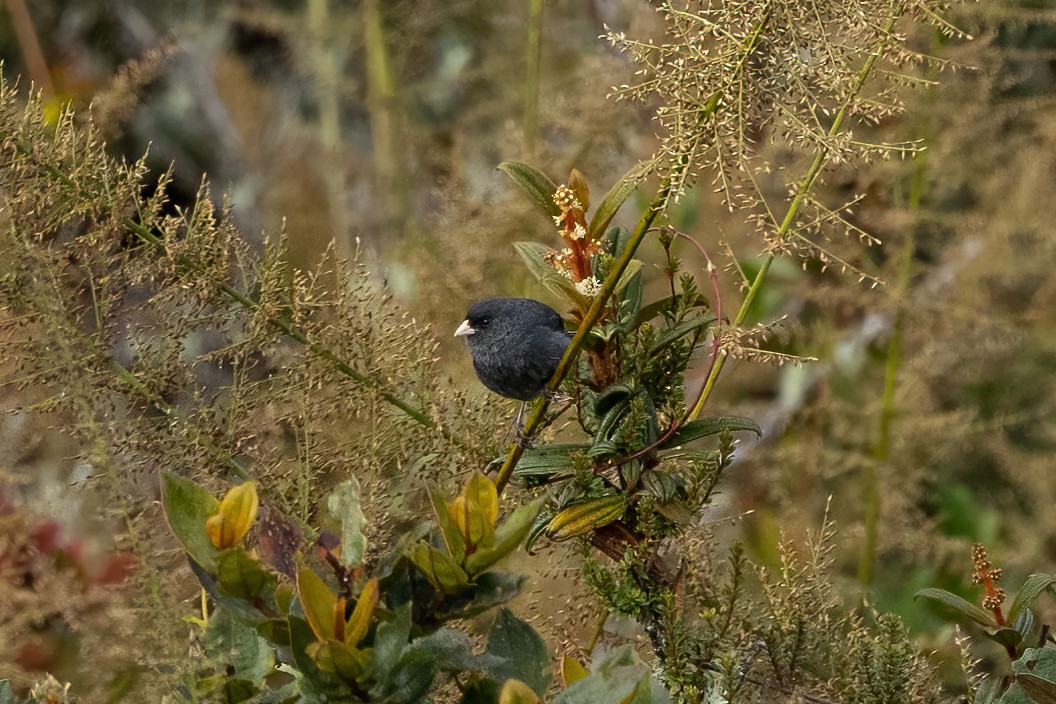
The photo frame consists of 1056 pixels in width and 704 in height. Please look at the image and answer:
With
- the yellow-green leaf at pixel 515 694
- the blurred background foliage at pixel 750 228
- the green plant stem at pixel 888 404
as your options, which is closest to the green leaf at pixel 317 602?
the yellow-green leaf at pixel 515 694

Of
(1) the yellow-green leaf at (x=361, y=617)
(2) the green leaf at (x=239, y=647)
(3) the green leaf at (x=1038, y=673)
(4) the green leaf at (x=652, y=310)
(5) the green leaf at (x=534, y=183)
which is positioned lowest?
(2) the green leaf at (x=239, y=647)

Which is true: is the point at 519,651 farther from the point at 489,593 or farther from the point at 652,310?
the point at 652,310

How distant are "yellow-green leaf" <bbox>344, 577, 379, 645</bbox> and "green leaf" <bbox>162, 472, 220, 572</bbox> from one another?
0.10 meters

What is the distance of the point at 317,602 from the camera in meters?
0.69

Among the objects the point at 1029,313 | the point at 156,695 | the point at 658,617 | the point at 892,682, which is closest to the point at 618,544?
the point at 658,617

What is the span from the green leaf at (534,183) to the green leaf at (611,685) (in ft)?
1.04

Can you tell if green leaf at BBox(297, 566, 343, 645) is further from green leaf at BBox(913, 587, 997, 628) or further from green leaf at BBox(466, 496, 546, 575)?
green leaf at BBox(913, 587, 997, 628)

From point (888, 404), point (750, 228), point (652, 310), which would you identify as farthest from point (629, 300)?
point (750, 228)

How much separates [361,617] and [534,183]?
0.33 m

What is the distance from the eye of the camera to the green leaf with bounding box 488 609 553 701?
2.58 ft

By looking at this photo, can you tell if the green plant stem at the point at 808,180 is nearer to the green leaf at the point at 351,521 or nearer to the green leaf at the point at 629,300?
the green leaf at the point at 629,300

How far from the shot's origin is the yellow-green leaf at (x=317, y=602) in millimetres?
679

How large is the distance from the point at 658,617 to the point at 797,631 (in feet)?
0.32

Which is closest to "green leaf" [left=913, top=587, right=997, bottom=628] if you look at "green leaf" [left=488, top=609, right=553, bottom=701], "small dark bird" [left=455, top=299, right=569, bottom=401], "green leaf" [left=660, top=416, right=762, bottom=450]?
"green leaf" [left=660, top=416, right=762, bottom=450]
